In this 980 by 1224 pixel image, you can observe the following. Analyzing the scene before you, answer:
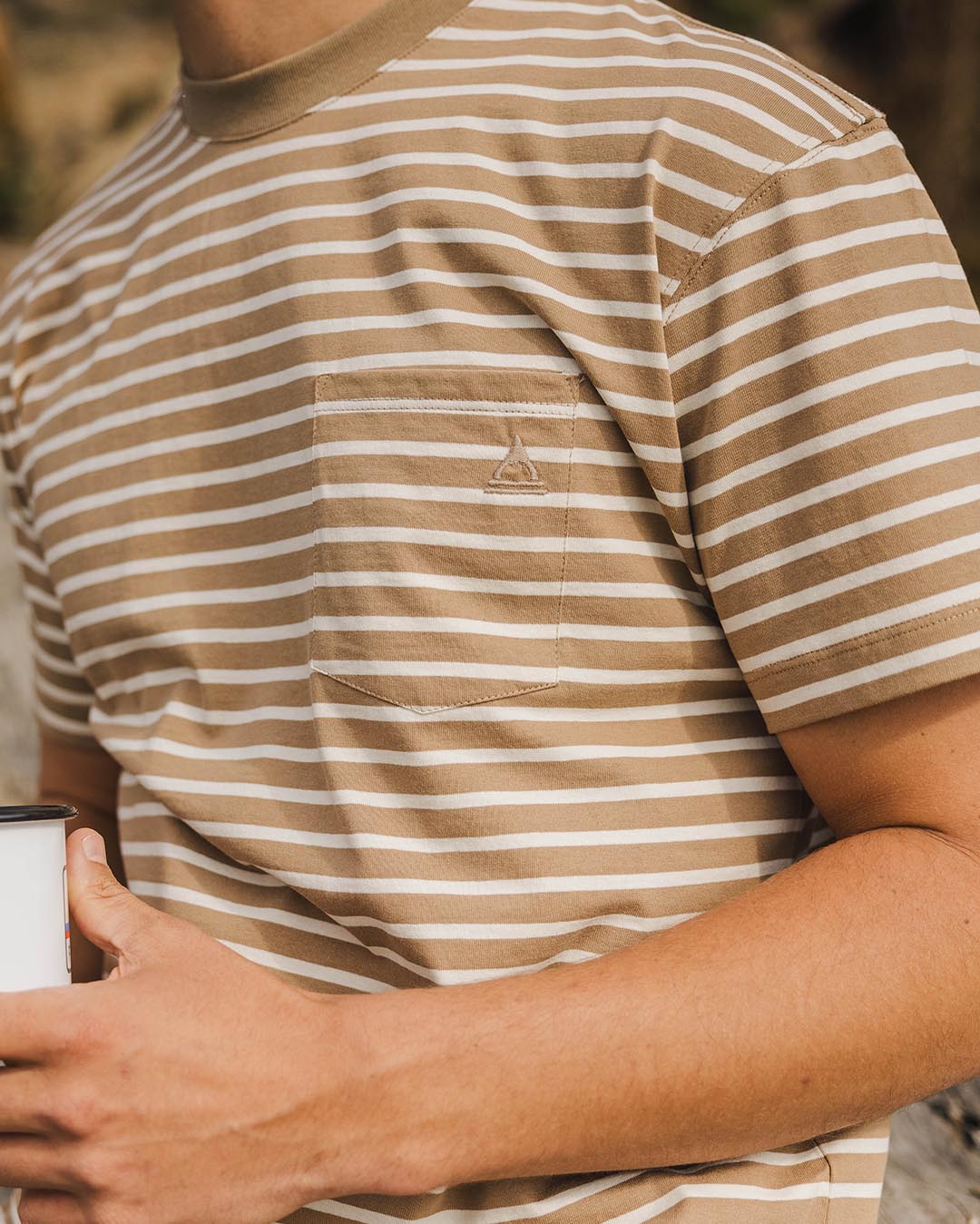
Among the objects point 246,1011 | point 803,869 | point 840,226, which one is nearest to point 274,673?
point 246,1011

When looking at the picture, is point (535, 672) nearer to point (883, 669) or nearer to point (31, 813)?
point (883, 669)

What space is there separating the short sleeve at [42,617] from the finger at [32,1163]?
636mm

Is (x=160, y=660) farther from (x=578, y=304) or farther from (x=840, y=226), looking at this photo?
(x=840, y=226)

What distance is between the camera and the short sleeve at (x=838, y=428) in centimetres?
73

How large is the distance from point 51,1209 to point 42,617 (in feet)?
2.46

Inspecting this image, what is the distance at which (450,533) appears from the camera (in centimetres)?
88

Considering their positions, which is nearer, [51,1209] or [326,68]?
[51,1209]

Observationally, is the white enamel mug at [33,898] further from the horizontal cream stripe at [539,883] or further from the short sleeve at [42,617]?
the short sleeve at [42,617]

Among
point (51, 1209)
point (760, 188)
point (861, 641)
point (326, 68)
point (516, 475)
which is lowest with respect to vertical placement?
point (51, 1209)

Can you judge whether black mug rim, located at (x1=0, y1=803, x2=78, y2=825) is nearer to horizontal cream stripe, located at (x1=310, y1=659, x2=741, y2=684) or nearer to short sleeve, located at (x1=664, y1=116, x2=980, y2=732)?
horizontal cream stripe, located at (x1=310, y1=659, x2=741, y2=684)

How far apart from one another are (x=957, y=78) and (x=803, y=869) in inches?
302

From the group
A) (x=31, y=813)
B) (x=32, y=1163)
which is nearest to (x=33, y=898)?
(x=31, y=813)

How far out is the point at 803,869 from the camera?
80 centimetres

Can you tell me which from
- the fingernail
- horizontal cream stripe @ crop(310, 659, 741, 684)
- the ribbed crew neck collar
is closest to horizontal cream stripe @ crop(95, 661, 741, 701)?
horizontal cream stripe @ crop(310, 659, 741, 684)
